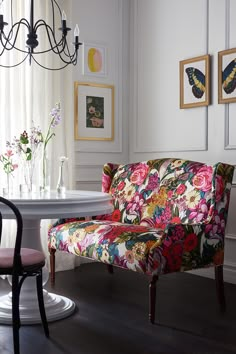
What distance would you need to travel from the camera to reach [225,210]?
3516mm

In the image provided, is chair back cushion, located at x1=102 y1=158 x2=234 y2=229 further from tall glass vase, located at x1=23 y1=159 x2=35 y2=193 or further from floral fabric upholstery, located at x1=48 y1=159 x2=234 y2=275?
tall glass vase, located at x1=23 y1=159 x2=35 y2=193

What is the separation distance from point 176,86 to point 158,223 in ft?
4.87

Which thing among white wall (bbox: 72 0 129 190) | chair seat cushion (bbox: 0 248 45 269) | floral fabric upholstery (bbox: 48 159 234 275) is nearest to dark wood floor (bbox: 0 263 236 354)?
floral fabric upholstery (bbox: 48 159 234 275)

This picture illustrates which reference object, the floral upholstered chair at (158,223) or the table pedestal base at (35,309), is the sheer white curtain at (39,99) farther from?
the table pedestal base at (35,309)

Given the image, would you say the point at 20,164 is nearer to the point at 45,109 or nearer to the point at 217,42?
the point at 45,109

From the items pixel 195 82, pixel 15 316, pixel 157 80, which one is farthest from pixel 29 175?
pixel 157 80

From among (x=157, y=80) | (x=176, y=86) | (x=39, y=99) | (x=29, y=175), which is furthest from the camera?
(x=157, y=80)

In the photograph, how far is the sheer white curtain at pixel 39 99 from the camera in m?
4.41

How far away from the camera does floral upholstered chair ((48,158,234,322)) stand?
10.4 feet

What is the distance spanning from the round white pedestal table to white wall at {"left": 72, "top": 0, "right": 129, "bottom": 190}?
1.70 meters

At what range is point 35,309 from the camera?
316cm

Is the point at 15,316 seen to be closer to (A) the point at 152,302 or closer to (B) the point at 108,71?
(A) the point at 152,302

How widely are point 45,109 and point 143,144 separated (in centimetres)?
112

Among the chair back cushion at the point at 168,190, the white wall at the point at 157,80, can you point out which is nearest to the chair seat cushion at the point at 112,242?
the chair back cushion at the point at 168,190
